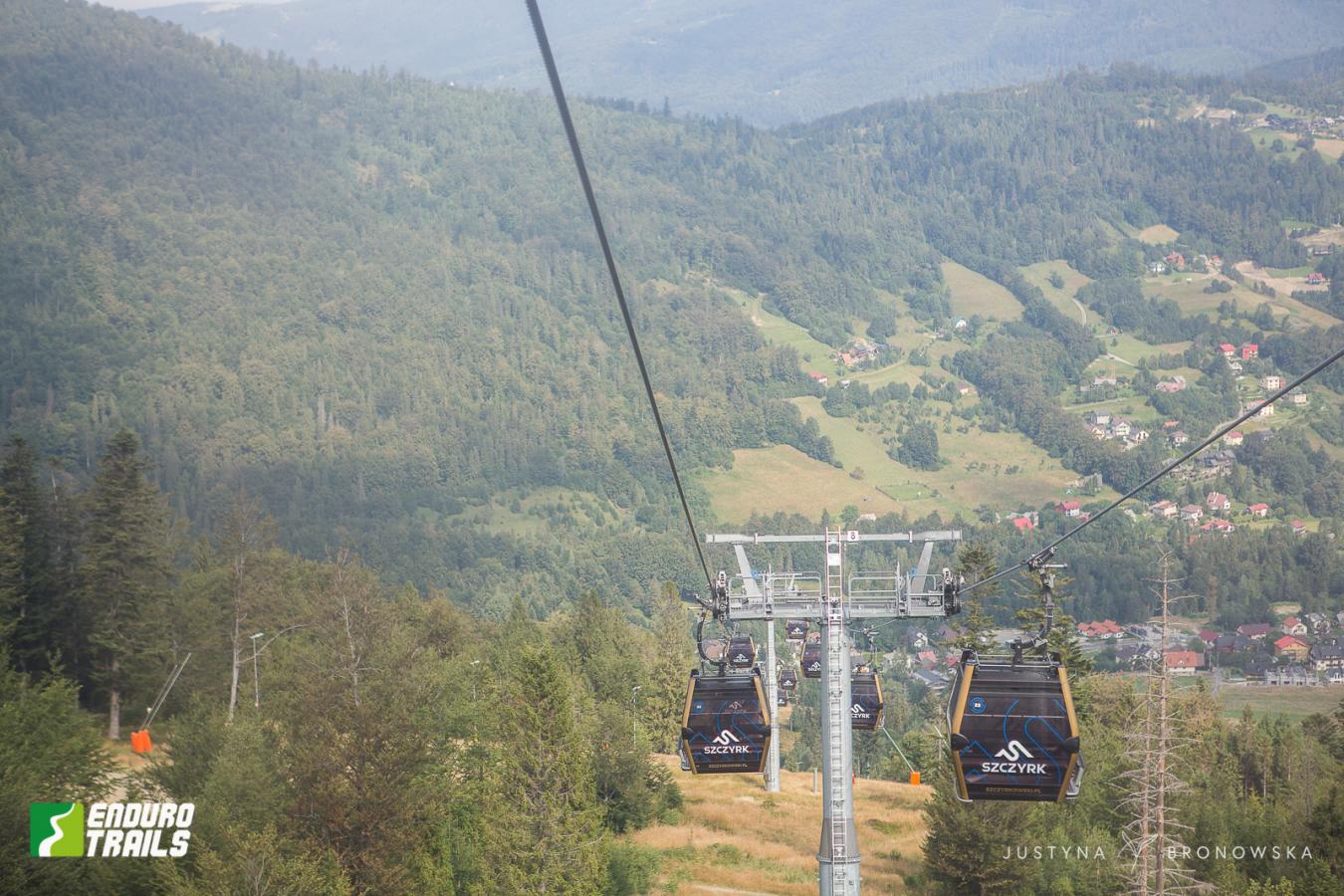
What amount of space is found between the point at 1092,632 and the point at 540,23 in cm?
18801

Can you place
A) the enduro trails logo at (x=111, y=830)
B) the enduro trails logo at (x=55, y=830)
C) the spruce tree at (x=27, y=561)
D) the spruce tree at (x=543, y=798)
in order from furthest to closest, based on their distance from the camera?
1. the spruce tree at (x=27, y=561)
2. the spruce tree at (x=543, y=798)
3. the enduro trails logo at (x=111, y=830)
4. the enduro trails logo at (x=55, y=830)

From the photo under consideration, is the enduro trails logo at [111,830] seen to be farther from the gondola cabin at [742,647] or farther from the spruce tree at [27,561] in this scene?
the spruce tree at [27,561]

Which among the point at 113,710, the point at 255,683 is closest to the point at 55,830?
the point at 113,710

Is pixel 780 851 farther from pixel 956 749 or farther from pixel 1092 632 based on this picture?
pixel 1092 632

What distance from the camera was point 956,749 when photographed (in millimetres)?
21422

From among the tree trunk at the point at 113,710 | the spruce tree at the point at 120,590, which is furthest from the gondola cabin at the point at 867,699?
the tree trunk at the point at 113,710

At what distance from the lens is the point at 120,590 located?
61594 millimetres

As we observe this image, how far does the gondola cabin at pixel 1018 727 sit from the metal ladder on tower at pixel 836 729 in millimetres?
4402

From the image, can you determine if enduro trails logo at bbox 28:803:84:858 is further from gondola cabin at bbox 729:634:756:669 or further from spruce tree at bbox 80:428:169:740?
spruce tree at bbox 80:428:169:740

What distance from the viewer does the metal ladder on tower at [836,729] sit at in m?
25.6

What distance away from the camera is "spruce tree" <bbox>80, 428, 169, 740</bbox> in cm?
6091

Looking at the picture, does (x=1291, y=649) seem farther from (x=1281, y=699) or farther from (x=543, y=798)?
(x=543, y=798)

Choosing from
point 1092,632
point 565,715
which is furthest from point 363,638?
point 1092,632

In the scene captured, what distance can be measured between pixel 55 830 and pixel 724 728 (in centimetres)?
1956
